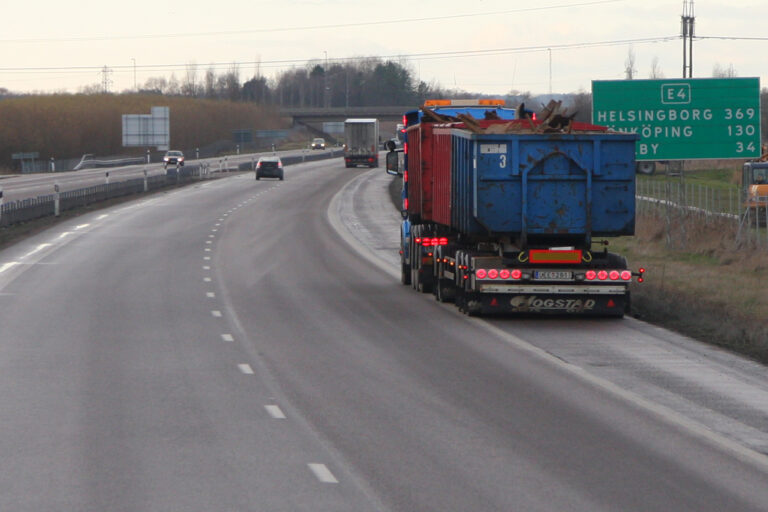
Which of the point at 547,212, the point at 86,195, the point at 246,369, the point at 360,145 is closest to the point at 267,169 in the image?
the point at 360,145

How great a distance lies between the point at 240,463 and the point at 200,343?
7.05 metres

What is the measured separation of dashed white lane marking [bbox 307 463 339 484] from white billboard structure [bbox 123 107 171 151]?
262 feet

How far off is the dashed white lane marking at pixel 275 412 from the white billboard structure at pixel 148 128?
7734 cm

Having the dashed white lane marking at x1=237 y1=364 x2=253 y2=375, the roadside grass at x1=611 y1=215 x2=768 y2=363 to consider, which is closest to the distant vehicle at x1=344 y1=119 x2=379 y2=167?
the roadside grass at x1=611 y1=215 x2=768 y2=363

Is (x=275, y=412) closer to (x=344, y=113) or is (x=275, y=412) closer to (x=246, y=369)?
(x=246, y=369)

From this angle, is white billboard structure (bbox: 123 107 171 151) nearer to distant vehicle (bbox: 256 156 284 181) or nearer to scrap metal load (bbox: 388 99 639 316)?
distant vehicle (bbox: 256 156 284 181)

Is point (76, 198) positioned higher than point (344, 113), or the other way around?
point (344, 113)

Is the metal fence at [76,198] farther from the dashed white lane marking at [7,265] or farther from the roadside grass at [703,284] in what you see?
the roadside grass at [703,284]

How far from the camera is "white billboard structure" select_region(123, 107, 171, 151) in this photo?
87500mm

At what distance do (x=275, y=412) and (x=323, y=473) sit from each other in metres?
2.55

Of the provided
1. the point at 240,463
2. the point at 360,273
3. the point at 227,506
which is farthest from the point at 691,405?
the point at 360,273

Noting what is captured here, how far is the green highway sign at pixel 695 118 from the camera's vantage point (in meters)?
32.7

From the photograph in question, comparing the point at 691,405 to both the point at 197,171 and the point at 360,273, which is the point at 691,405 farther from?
the point at 197,171

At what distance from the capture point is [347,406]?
1180 cm
